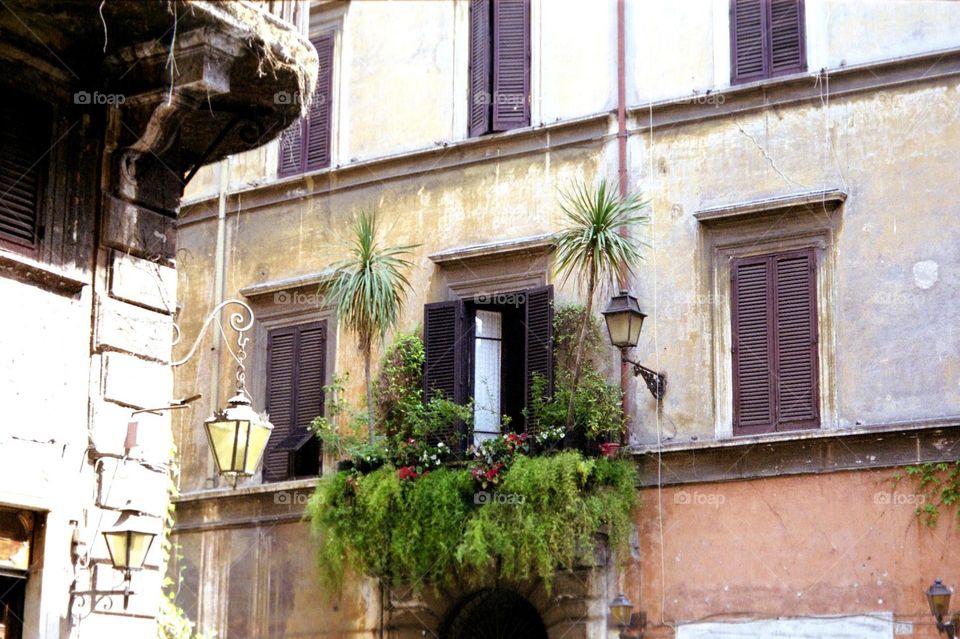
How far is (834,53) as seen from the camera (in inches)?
597

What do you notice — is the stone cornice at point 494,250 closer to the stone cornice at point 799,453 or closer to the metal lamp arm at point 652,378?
the metal lamp arm at point 652,378

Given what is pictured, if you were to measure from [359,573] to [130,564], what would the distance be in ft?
22.1

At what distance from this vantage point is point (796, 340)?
47.9 feet

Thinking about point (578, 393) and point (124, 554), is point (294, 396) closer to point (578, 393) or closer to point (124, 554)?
point (578, 393)

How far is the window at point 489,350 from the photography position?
15.5m

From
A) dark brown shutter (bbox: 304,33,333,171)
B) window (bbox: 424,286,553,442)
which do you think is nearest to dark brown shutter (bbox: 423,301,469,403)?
window (bbox: 424,286,553,442)

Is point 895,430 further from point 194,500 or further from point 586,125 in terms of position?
point 194,500

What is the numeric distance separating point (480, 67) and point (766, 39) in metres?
3.22

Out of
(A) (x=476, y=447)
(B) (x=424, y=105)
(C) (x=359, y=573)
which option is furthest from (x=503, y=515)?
(B) (x=424, y=105)

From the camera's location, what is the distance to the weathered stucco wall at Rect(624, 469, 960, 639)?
13664mm

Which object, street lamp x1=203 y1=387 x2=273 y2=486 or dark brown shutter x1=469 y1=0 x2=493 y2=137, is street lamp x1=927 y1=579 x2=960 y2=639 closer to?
street lamp x1=203 y1=387 x2=273 y2=486

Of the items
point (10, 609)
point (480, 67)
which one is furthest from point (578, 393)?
point (10, 609)

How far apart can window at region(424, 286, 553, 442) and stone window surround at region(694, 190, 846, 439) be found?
162 centimetres

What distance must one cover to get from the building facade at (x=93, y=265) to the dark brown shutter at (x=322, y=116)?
25.4ft
